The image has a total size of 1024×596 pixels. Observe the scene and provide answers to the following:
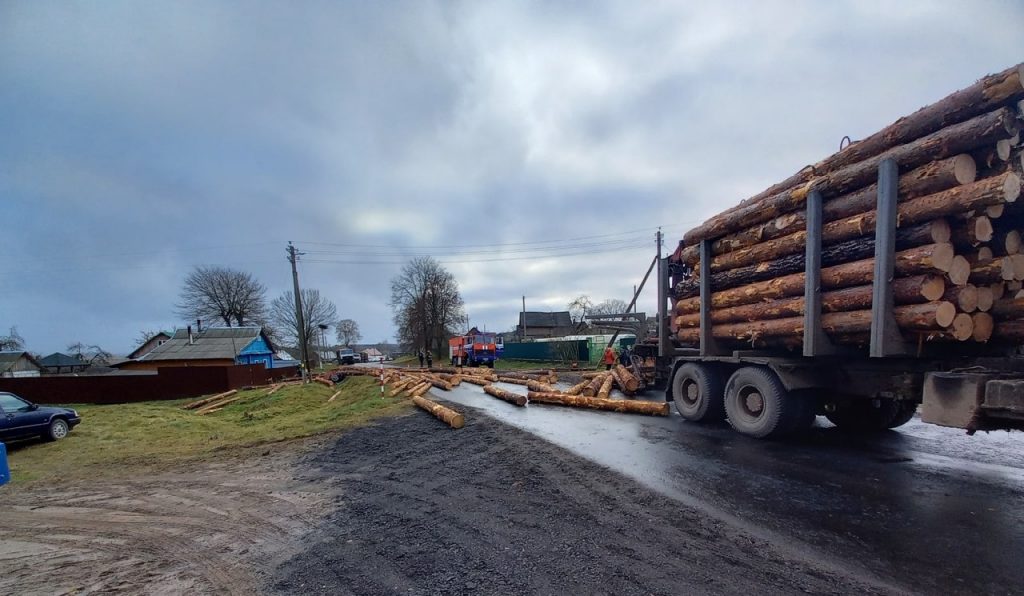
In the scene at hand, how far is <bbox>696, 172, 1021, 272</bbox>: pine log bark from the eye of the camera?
13.0ft

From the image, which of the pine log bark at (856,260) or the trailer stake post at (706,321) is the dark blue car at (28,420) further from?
the pine log bark at (856,260)

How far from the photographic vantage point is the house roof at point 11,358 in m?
57.6

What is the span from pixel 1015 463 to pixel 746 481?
3.55 m

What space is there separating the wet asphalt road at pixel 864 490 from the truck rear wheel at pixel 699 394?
0.31 meters

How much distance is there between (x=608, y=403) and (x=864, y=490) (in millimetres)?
5658

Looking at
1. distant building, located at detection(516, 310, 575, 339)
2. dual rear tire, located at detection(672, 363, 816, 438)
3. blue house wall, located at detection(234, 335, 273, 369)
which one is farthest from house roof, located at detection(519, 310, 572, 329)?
dual rear tire, located at detection(672, 363, 816, 438)

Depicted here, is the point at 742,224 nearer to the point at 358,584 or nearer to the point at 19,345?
the point at 358,584

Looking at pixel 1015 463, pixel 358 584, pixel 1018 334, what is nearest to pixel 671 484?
pixel 358 584

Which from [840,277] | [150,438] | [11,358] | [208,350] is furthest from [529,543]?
[11,358]

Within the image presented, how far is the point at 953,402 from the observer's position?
13.5ft

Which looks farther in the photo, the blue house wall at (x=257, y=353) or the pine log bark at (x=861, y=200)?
the blue house wall at (x=257, y=353)

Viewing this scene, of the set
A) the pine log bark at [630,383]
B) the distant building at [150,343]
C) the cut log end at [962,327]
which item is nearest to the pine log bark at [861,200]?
the cut log end at [962,327]

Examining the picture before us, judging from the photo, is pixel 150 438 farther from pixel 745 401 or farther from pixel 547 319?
pixel 547 319

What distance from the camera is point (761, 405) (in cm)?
662
